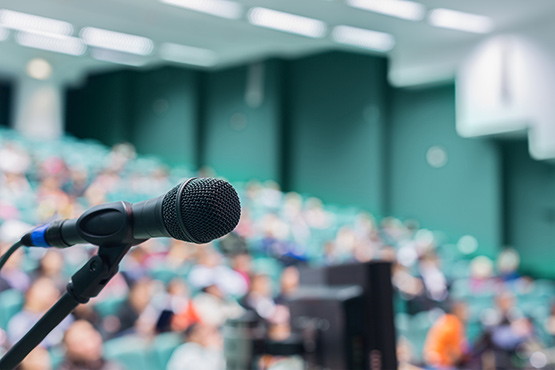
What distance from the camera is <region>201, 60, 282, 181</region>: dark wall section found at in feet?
21.4

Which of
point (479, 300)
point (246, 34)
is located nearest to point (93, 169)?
point (246, 34)

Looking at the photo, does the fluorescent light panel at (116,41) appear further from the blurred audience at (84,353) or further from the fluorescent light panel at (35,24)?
the blurred audience at (84,353)

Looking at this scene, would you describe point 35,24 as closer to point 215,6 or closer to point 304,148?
point 215,6

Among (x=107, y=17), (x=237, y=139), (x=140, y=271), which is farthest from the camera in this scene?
(x=237, y=139)

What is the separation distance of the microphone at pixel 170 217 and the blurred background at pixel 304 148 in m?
1.74

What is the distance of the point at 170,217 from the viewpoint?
0.40 meters

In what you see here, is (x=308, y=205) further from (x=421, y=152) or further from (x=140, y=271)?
(x=140, y=271)

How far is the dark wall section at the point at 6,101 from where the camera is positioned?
779cm

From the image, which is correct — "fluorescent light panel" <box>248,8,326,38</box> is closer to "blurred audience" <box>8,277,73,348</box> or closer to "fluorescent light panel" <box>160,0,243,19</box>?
"fluorescent light panel" <box>160,0,243,19</box>

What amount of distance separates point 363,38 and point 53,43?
3.07 m

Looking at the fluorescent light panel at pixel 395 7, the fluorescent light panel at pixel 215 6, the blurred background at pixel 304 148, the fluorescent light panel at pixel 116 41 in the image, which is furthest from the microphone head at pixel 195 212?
the fluorescent light panel at pixel 116 41

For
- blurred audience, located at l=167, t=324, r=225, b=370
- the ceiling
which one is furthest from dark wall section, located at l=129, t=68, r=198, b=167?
blurred audience, located at l=167, t=324, r=225, b=370

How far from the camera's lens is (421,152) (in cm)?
605

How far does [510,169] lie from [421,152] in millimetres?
824
